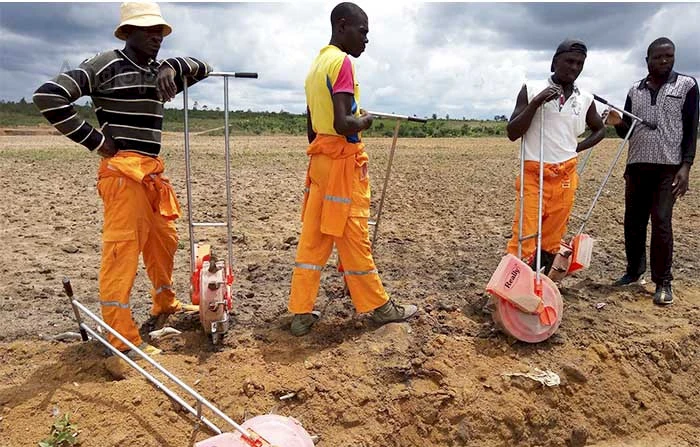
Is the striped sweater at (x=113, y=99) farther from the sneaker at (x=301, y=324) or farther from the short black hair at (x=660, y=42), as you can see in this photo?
the short black hair at (x=660, y=42)

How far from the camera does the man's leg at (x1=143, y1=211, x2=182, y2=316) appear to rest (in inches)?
174

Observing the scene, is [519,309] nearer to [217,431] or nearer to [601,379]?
[601,379]

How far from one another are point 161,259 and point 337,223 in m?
1.45

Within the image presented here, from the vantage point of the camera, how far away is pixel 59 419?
11.9 ft

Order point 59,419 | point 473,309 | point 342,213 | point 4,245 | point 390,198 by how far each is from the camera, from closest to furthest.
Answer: point 59,419
point 342,213
point 473,309
point 4,245
point 390,198

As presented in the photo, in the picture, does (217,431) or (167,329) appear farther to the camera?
(167,329)

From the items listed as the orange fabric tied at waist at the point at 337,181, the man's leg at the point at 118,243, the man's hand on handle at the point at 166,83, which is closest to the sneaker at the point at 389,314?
the orange fabric tied at waist at the point at 337,181

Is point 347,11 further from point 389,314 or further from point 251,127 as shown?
point 251,127

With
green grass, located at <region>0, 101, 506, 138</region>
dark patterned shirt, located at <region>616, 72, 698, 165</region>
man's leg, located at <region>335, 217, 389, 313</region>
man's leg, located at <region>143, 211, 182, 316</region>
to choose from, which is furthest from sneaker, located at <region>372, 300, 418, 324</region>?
green grass, located at <region>0, 101, 506, 138</region>

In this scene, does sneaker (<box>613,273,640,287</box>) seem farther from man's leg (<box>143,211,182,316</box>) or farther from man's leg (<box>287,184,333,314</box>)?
man's leg (<box>143,211,182,316</box>)

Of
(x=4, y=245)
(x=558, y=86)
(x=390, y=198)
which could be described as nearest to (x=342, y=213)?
(x=558, y=86)

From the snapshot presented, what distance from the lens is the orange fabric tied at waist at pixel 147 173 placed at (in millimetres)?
3938

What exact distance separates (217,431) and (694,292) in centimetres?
476

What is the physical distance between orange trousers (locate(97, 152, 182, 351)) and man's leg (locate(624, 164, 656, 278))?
412 cm
